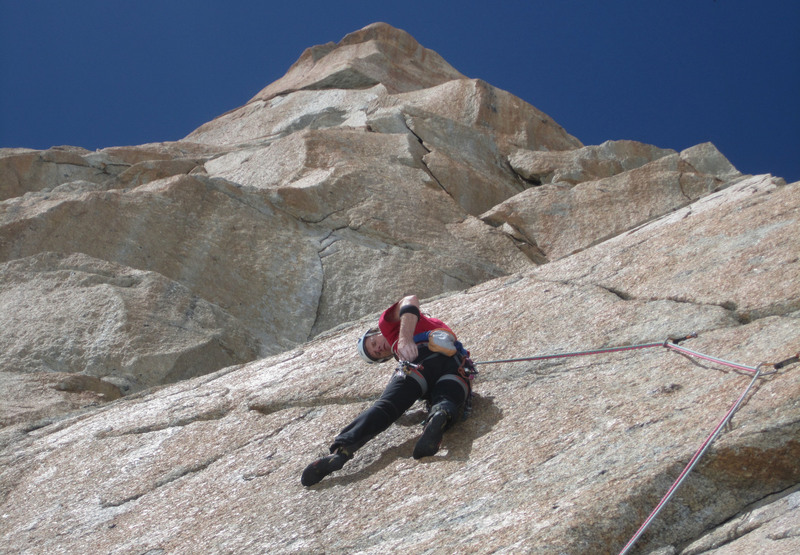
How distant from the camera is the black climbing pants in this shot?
4.77 meters

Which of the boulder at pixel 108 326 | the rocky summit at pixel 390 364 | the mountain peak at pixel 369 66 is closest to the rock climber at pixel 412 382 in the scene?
the rocky summit at pixel 390 364

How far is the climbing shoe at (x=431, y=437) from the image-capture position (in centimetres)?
459

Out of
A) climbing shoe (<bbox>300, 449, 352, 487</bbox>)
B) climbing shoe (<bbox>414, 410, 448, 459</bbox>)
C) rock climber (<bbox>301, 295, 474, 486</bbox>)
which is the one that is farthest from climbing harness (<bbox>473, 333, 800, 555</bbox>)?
climbing shoe (<bbox>300, 449, 352, 487</bbox>)

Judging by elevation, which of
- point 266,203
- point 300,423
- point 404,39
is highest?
point 404,39

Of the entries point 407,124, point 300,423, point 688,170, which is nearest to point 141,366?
point 300,423

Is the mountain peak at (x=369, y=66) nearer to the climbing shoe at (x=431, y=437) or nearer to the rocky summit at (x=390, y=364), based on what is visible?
the rocky summit at (x=390, y=364)

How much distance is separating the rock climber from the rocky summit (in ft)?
0.50

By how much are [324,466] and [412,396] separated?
2.34 ft

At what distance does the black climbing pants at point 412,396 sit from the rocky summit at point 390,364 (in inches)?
7.9

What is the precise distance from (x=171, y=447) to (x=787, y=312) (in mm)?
4294

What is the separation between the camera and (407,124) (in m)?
13.2

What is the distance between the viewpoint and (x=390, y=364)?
6074 millimetres

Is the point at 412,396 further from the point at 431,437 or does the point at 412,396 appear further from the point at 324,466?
the point at 324,466

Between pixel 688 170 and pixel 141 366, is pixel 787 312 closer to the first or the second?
pixel 141 366
